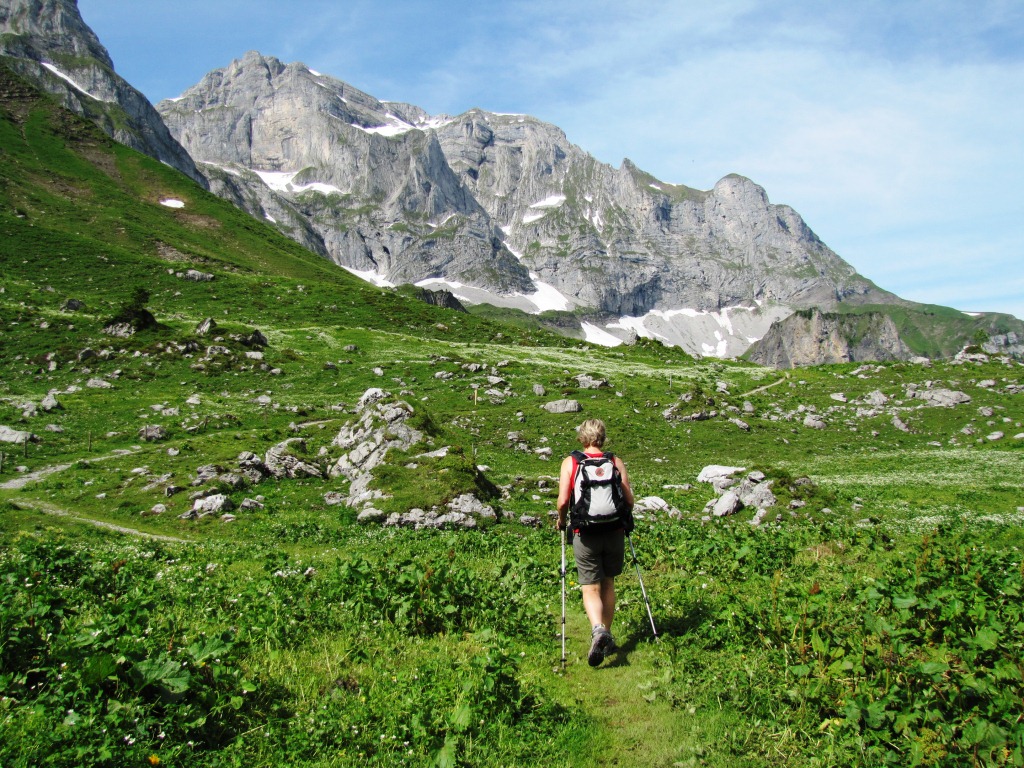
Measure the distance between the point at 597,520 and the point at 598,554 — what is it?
2.24 feet

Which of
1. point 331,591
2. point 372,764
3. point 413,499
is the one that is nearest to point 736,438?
point 413,499

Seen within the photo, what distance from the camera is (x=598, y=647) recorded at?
9.05 metres

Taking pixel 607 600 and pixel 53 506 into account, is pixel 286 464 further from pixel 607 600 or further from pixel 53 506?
pixel 607 600

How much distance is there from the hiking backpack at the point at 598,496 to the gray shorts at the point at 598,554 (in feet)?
0.68

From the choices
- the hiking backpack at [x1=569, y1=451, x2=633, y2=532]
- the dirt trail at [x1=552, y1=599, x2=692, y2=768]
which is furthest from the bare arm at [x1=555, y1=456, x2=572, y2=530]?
the dirt trail at [x1=552, y1=599, x2=692, y2=768]

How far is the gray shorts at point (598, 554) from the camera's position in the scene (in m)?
9.74

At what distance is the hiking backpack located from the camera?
9.51 meters

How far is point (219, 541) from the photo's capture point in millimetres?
18859

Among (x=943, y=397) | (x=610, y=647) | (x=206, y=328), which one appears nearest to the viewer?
(x=610, y=647)

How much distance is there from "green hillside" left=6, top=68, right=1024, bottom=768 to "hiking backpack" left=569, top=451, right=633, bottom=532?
85.5 inches

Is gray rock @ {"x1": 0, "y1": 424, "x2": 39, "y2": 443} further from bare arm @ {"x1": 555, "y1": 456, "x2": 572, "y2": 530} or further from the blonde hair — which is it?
the blonde hair

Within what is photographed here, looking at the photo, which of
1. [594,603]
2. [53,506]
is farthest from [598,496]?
[53,506]

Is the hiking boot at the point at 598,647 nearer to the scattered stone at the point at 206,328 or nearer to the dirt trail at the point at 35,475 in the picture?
the dirt trail at the point at 35,475

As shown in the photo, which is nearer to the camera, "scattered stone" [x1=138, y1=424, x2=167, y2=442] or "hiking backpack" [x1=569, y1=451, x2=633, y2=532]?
"hiking backpack" [x1=569, y1=451, x2=633, y2=532]
